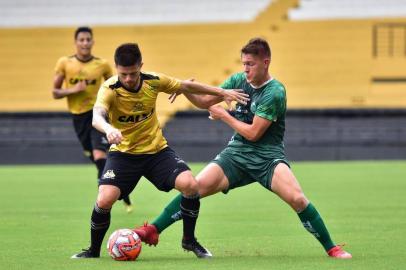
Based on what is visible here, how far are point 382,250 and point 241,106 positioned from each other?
1677 mm

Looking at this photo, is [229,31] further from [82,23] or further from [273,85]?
[273,85]

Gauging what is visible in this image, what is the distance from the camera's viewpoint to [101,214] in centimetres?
755

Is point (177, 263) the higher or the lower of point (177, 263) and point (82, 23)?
the lower

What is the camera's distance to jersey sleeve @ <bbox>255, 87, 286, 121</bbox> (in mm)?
7742

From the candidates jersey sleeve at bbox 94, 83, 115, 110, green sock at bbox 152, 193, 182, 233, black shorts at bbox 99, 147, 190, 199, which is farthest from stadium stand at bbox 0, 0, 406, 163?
jersey sleeve at bbox 94, 83, 115, 110

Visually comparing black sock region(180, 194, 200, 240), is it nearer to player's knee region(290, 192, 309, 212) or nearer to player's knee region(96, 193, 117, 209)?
player's knee region(96, 193, 117, 209)

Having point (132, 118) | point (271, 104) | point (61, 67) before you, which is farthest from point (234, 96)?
point (61, 67)

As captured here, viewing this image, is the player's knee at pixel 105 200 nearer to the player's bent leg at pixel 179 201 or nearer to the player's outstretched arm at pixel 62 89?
the player's bent leg at pixel 179 201

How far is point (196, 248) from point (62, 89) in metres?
5.09

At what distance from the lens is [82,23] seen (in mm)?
29453

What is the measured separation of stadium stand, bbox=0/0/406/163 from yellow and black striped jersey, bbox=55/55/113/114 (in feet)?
37.9

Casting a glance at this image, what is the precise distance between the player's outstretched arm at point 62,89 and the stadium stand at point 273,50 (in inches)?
459

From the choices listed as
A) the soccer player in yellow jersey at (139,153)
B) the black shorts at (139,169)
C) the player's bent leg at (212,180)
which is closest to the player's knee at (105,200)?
the soccer player in yellow jersey at (139,153)

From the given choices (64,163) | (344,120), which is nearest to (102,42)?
(64,163)
